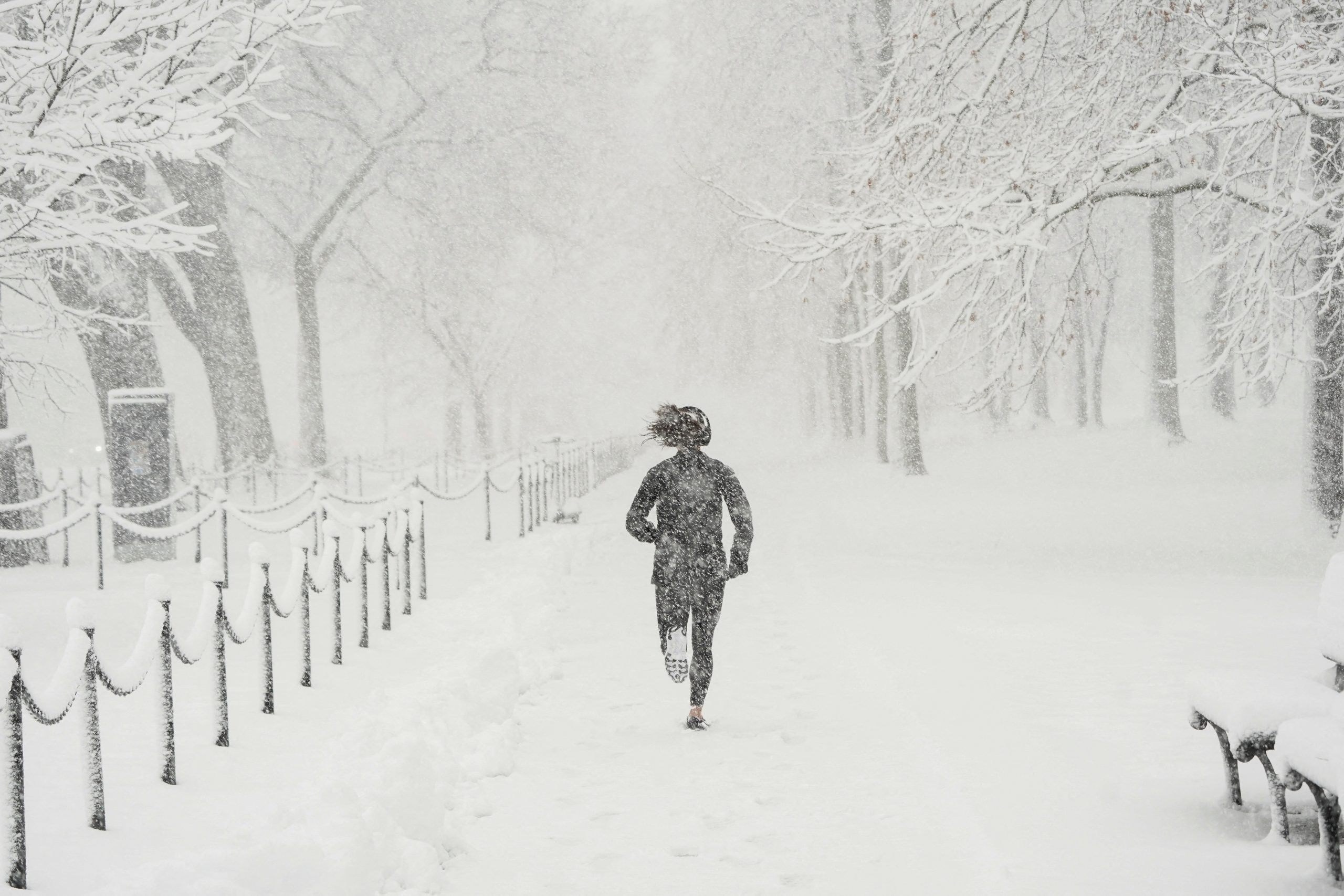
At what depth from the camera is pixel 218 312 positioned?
1878cm

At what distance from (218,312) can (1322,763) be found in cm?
1877

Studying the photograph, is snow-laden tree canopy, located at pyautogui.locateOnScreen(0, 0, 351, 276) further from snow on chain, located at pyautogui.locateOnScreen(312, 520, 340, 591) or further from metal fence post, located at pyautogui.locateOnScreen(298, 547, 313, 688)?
metal fence post, located at pyautogui.locateOnScreen(298, 547, 313, 688)

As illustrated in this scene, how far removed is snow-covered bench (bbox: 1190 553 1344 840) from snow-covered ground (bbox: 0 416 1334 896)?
27cm

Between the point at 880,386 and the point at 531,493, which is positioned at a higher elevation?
the point at 880,386

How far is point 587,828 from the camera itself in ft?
15.5

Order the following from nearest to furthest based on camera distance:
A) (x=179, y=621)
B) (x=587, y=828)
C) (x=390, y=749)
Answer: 1. (x=587, y=828)
2. (x=390, y=749)
3. (x=179, y=621)

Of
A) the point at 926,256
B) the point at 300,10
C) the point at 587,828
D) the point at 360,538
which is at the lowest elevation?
the point at 587,828

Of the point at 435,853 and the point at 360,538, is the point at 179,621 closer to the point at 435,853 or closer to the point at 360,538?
the point at 360,538

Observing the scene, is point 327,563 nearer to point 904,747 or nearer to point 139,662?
point 139,662

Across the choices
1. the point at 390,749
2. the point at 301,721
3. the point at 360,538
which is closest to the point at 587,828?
the point at 390,749

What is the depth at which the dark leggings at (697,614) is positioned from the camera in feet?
20.7

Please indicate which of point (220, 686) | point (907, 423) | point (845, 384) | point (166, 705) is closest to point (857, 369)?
point (845, 384)

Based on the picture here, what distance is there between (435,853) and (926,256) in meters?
8.27

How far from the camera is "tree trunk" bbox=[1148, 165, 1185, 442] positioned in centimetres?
2023
